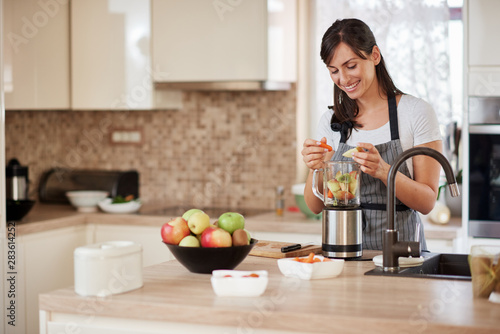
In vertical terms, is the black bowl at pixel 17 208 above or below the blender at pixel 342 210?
below

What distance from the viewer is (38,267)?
11.5 feet

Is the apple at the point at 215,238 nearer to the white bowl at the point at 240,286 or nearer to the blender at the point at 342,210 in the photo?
the white bowl at the point at 240,286

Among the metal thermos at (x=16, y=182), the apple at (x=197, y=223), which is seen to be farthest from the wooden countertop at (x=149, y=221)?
the apple at (x=197, y=223)

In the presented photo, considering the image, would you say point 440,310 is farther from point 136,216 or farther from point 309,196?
point 136,216

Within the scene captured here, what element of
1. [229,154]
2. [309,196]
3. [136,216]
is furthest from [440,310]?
[229,154]

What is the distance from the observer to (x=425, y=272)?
2.13 metres

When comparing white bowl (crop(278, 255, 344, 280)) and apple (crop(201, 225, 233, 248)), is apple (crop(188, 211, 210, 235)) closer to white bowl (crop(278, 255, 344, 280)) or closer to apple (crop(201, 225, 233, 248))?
apple (crop(201, 225, 233, 248))

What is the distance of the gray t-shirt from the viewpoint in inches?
94.1

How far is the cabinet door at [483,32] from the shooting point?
3.26 metres

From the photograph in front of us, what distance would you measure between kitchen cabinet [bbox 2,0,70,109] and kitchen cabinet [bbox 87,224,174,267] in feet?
2.59

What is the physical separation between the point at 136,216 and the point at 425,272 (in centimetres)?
204

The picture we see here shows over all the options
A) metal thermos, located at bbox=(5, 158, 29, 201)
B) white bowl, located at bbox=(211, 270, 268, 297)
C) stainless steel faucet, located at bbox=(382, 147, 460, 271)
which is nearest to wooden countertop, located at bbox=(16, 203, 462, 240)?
metal thermos, located at bbox=(5, 158, 29, 201)

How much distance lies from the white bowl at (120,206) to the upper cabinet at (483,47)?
6.37 ft

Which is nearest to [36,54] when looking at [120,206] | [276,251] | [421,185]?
[120,206]
